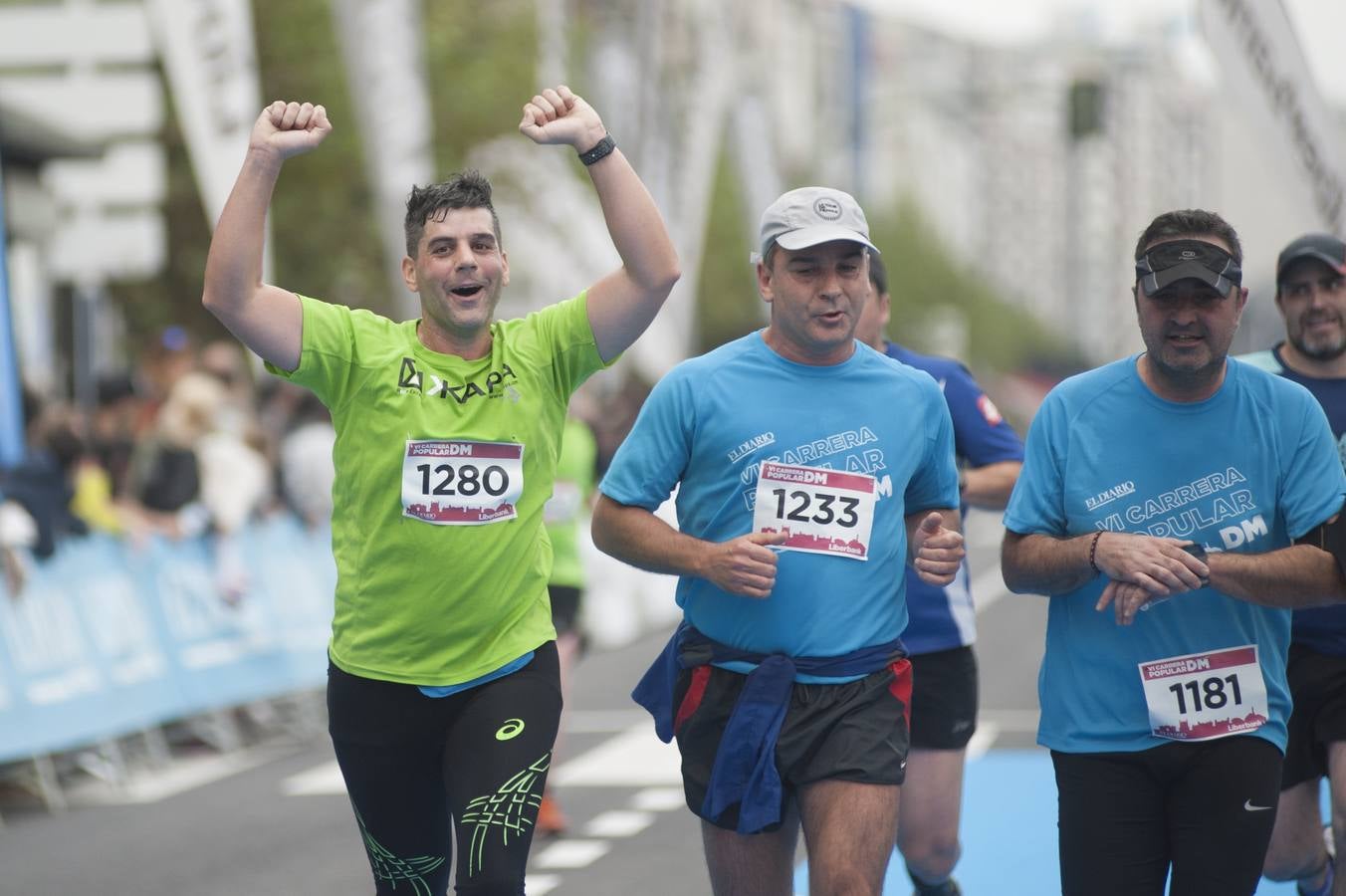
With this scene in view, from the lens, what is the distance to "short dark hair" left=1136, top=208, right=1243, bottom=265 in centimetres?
462

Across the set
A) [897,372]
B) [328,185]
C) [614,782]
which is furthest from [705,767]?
[328,185]

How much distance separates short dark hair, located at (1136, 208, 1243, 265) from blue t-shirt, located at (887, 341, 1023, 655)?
1.59 m

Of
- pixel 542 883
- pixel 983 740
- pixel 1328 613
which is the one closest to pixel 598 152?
pixel 1328 613

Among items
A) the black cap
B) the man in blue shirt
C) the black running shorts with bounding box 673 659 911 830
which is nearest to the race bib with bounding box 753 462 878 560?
the black running shorts with bounding box 673 659 911 830

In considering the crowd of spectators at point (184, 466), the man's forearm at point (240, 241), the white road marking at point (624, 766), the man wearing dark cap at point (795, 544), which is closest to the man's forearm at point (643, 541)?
the man wearing dark cap at point (795, 544)

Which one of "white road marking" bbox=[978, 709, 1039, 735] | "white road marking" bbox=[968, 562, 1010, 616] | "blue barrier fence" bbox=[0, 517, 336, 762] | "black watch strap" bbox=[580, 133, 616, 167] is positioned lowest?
"white road marking" bbox=[968, 562, 1010, 616]

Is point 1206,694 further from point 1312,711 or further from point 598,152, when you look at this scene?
point 598,152

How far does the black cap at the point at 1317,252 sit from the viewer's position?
5789mm

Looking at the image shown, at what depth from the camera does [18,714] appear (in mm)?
9961

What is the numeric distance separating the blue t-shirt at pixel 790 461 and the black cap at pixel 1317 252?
1.47 m

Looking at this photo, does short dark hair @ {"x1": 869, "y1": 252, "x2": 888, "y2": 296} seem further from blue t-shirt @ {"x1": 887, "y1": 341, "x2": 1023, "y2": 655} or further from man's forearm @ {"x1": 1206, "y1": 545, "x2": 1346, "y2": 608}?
man's forearm @ {"x1": 1206, "y1": 545, "x2": 1346, "y2": 608}

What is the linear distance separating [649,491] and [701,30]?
28683 millimetres

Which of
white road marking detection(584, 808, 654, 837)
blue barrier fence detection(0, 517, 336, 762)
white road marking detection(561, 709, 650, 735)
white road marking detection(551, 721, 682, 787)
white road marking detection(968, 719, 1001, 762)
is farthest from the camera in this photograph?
white road marking detection(561, 709, 650, 735)

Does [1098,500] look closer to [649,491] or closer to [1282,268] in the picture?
[649,491]
